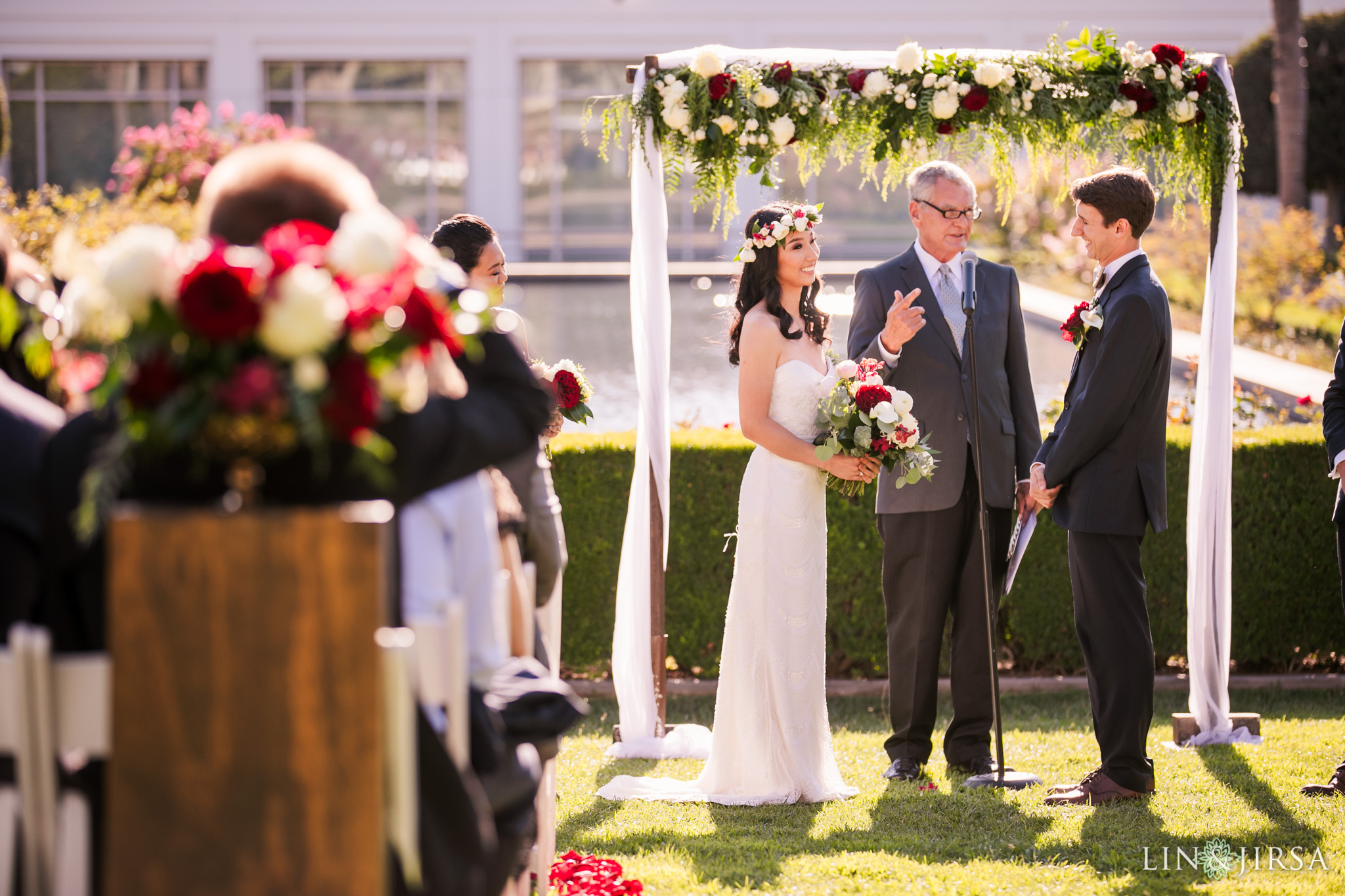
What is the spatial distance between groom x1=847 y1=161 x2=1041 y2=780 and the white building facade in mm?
19938

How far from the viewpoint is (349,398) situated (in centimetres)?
188

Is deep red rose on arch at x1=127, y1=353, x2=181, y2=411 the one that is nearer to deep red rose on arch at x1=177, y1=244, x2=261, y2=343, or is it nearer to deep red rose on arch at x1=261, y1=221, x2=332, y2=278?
deep red rose on arch at x1=177, y1=244, x2=261, y2=343

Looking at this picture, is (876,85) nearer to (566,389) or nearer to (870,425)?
(870,425)

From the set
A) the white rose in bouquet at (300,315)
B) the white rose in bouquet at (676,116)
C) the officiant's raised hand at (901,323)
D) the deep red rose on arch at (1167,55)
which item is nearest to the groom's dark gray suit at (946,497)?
the officiant's raised hand at (901,323)

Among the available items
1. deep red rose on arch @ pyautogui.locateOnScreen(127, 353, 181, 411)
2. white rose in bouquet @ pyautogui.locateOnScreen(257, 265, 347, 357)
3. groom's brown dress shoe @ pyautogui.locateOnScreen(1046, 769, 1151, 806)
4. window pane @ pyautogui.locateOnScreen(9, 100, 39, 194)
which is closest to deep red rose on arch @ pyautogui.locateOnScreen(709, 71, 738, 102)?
groom's brown dress shoe @ pyautogui.locateOnScreen(1046, 769, 1151, 806)

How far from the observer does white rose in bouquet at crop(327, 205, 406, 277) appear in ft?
6.23

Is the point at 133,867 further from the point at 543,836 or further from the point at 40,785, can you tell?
the point at 543,836

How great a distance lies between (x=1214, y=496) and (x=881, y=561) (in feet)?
5.67

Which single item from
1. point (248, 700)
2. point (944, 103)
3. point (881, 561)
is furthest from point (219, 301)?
point (881, 561)

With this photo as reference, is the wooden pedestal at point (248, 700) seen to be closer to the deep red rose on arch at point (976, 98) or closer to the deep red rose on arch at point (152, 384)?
the deep red rose on arch at point (152, 384)

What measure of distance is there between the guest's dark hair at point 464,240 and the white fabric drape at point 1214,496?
338 centimetres

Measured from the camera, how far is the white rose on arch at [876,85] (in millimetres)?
5395

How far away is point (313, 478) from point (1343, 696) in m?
6.05

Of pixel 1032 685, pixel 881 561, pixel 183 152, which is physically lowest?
pixel 1032 685
